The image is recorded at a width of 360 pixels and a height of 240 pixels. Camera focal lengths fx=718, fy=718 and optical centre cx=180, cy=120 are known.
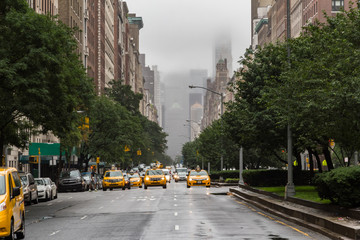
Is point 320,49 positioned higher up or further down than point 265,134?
higher up

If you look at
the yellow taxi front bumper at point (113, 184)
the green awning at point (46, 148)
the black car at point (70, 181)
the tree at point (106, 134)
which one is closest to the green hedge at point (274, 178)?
the yellow taxi front bumper at point (113, 184)

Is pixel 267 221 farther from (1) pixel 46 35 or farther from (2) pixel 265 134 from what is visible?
(2) pixel 265 134

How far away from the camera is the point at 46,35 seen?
3225cm

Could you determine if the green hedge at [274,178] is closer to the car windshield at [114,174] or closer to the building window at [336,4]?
the car windshield at [114,174]

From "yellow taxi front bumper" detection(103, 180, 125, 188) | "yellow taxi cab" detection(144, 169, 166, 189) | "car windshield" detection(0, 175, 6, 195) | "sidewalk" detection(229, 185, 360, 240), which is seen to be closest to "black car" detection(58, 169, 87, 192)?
"yellow taxi front bumper" detection(103, 180, 125, 188)

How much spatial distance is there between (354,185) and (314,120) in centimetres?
706

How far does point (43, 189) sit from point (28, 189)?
5.37m

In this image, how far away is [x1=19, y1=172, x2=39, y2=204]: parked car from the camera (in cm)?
4061

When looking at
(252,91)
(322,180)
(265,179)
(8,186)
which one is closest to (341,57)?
(322,180)

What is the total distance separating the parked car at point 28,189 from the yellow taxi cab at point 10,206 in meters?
20.7

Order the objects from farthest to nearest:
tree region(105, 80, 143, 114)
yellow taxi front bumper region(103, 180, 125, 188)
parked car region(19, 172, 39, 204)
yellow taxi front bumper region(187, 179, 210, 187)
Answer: tree region(105, 80, 143, 114)
yellow taxi front bumper region(103, 180, 125, 188)
yellow taxi front bumper region(187, 179, 210, 187)
parked car region(19, 172, 39, 204)

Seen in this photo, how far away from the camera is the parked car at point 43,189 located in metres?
46.5

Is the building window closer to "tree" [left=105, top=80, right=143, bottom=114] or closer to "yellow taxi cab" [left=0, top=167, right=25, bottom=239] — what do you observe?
"tree" [left=105, top=80, right=143, bottom=114]

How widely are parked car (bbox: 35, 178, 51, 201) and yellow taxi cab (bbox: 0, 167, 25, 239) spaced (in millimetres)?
26614
